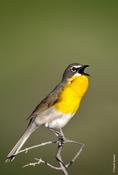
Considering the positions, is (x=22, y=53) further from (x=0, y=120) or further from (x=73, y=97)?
(x=73, y=97)

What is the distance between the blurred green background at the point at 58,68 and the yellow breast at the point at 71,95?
9.63 ft

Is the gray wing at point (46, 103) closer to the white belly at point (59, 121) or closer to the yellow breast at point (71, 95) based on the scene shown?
the yellow breast at point (71, 95)

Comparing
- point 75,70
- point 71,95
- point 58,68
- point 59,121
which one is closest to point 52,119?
point 59,121

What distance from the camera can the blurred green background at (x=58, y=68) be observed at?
12.6m

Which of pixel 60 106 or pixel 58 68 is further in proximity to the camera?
pixel 58 68

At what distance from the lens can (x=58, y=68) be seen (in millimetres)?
17516

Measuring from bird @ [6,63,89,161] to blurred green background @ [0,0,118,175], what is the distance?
9.60ft

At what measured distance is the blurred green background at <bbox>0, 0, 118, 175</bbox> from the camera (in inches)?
498

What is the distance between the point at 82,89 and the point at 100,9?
46.5 ft

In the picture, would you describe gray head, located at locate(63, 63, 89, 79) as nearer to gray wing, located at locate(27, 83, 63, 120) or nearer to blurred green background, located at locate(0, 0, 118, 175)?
gray wing, located at locate(27, 83, 63, 120)

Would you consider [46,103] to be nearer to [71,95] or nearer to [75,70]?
Answer: [71,95]

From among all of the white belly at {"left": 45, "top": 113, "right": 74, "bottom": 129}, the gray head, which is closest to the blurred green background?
the white belly at {"left": 45, "top": 113, "right": 74, "bottom": 129}

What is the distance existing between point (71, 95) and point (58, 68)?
9.32 meters

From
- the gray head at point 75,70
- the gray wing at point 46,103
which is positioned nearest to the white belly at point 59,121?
the gray wing at point 46,103
